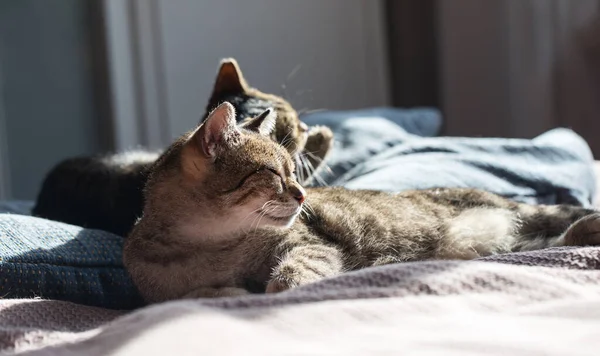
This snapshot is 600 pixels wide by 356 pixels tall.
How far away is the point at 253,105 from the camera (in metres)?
1.55

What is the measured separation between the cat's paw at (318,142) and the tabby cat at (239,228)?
44 cm

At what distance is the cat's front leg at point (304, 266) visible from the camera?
940 mm

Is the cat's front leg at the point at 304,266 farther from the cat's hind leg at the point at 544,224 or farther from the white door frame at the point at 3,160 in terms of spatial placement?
the white door frame at the point at 3,160

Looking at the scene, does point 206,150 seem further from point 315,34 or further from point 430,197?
point 315,34

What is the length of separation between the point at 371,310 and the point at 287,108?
36.7 inches

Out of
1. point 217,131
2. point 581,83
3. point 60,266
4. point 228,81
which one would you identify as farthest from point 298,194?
point 581,83

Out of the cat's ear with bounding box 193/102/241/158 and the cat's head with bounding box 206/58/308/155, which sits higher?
the cat's ear with bounding box 193/102/241/158

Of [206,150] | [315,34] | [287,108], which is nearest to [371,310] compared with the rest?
[206,150]

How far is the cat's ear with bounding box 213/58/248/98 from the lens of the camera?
1613 mm

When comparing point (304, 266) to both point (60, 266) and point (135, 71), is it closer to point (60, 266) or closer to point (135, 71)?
point (60, 266)

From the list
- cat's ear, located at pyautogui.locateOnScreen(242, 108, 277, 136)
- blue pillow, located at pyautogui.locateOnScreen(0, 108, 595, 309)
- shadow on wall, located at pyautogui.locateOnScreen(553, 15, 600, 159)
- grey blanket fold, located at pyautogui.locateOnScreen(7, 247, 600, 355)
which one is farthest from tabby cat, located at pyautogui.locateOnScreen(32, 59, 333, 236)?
shadow on wall, located at pyautogui.locateOnScreen(553, 15, 600, 159)

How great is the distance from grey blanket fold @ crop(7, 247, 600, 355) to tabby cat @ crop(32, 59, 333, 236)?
678 mm

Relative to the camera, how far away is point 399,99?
3113 mm

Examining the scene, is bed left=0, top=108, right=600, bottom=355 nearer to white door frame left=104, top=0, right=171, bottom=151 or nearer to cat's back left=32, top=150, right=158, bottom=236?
cat's back left=32, top=150, right=158, bottom=236
